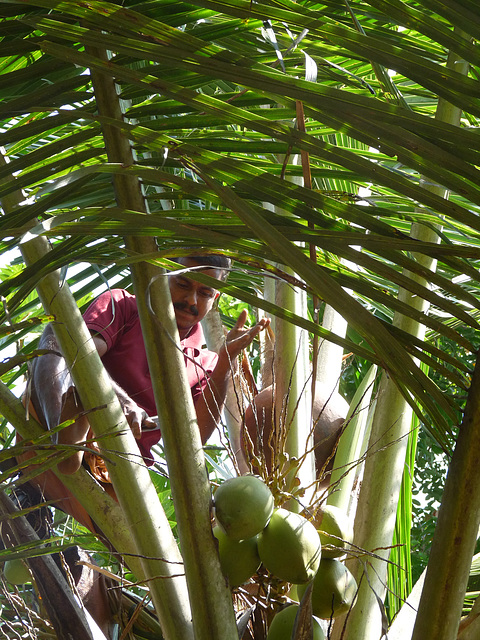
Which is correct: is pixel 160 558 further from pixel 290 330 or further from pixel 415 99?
pixel 415 99

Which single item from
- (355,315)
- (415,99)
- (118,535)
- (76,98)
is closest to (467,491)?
(355,315)

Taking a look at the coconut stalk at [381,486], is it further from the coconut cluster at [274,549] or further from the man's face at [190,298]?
the man's face at [190,298]

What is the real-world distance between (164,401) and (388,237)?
38 cm

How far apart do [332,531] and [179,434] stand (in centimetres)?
27

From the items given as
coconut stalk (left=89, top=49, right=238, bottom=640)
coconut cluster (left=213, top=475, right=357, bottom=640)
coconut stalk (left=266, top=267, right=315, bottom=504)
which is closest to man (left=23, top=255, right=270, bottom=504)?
coconut stalk (left=266, top=267, right=315, bottom=504)

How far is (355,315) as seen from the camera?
80cm

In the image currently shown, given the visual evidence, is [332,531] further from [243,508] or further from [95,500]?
[95,500]

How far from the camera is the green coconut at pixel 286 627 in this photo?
873 millimetres

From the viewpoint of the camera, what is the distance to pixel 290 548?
0.86 metres

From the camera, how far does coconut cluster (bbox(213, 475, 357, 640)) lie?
0.86m

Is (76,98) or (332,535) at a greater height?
(76,98)

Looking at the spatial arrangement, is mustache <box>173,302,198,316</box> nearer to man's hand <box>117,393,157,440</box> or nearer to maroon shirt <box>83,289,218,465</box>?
maroon shirt <box>83,289,218,465</box>

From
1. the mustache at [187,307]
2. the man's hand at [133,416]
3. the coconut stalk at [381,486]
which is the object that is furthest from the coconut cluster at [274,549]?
the mustache at [187,307]

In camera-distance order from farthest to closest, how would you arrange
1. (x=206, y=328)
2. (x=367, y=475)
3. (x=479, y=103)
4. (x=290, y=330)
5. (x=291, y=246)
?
(x=206, y=328)
(x=290, y=330)
(x=367, y=475)
(x=479, y=103)
(x=291, y=246)
